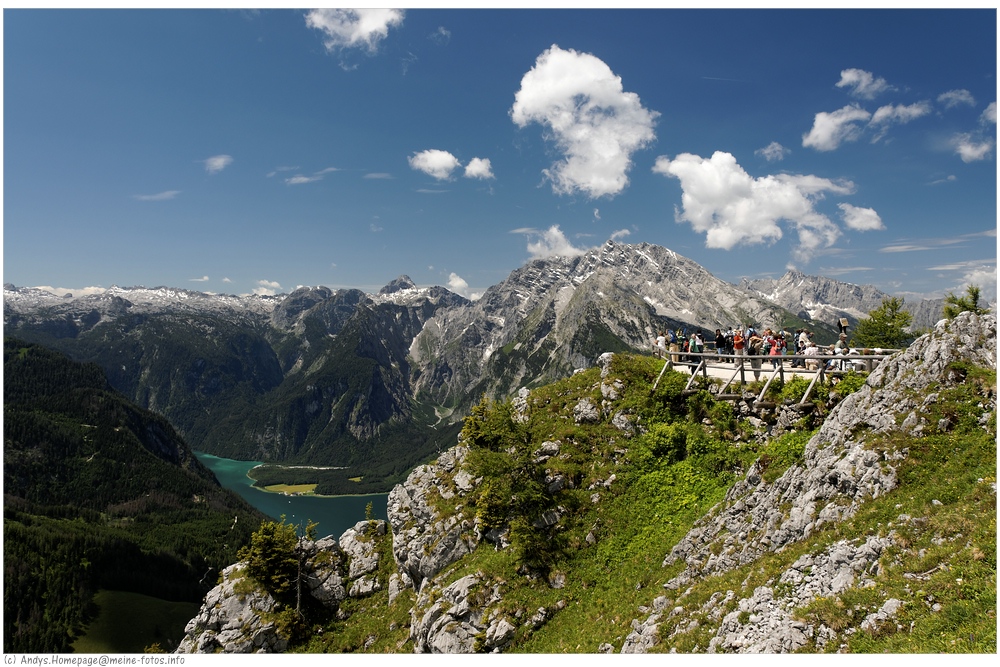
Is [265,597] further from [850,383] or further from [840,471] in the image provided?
[850,383]

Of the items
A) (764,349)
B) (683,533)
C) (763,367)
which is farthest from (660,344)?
(683,533)

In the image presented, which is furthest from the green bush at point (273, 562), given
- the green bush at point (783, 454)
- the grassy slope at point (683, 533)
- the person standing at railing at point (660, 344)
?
the green bush at point (783, 454)

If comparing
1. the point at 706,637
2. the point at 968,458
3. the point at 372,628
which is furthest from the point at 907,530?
the point at 372,628

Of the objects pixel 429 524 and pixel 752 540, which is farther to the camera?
pixel 429 524

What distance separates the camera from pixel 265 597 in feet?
116

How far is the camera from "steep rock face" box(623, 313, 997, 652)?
47.3ft

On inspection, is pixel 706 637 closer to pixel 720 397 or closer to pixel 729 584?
pixel 729 584

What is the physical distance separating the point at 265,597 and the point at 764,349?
4147 cm

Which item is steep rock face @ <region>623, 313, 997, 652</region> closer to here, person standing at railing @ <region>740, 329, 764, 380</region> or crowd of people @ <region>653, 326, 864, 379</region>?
crowd of people @ <region>653, 326, 864, 379</region>

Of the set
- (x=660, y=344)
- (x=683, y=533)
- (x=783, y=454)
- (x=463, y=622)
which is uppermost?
(x=660, y=344)

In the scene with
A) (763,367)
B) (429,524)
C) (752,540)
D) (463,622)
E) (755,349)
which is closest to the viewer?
(752,540)

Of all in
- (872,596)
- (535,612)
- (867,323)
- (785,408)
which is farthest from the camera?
(867,323)

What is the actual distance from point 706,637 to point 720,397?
16.0m

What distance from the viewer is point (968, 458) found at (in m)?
15.6
